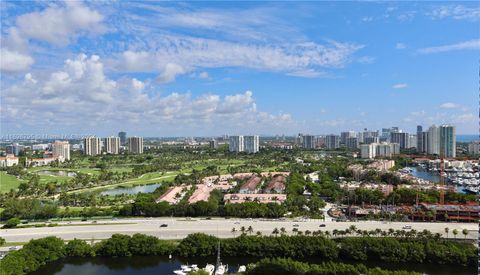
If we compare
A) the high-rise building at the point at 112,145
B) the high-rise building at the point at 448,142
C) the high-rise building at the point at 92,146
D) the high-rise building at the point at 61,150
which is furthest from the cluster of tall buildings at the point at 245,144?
the high-rise building at the point at 448,142

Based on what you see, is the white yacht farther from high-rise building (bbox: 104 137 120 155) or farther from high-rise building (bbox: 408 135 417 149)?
high-rise building (bbox: 408 135 417 149)

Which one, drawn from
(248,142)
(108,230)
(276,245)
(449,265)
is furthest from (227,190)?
(248,142)

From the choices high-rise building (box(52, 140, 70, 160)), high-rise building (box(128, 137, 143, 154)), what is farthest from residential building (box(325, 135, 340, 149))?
high-rise building (box(52, 140, 70, 160))

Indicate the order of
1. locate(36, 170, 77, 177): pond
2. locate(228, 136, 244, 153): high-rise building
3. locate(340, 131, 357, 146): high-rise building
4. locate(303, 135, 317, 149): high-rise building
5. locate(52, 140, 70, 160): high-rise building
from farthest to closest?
locate(340, 131, 357, 146): high-rise building, locate(303, 135, 317, 149): high-rise building, locate(228, 136, 244, 153): high-rise building, locate(52, 140, 70, 160): high-rise building, locate(36, 170, 77, 177): pond

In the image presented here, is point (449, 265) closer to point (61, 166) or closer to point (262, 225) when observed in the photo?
point (262, 225)

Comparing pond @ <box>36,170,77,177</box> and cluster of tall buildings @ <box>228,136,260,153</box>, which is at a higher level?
cluster of tall buildings @ <box>228,136,260,153</box>
